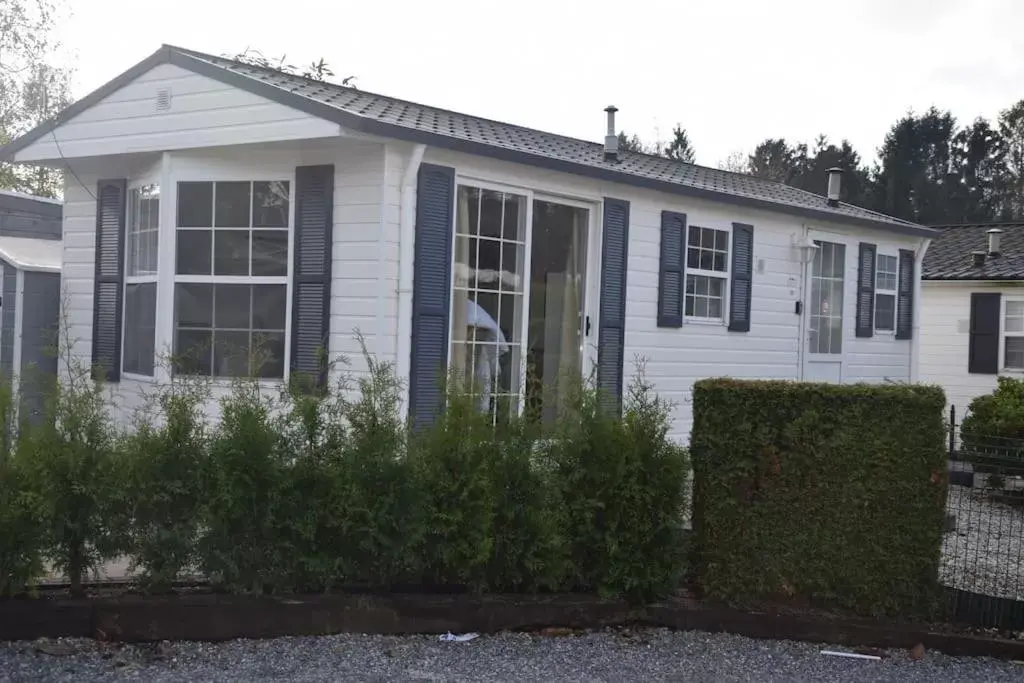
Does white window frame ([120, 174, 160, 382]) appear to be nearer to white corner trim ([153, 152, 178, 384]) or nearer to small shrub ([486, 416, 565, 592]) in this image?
white corner trim ([153, 152, 178, 384])

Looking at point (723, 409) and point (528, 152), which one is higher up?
point (528, 152)

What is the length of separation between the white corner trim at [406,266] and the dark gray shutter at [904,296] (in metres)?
7.16

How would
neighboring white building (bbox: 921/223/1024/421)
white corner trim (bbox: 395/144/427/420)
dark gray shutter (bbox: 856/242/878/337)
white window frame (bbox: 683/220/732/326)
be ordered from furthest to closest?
neighboring white building (bbox: 921/223/1024/421) < dark gray shutter (bbox: 856/242/878/337) < white window frame (bbox: 683/220/732/326) < white corner trim (bbox: 395/144/427/420)

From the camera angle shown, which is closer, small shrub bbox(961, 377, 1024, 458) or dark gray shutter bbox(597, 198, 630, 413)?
dark gray shutter bbox(597, 198, 630, 413)

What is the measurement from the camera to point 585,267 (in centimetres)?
851

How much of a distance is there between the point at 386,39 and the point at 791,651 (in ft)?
59.9

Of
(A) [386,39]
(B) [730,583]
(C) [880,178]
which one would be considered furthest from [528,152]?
(C) [880,178]

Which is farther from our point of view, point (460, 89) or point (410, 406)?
point (460, 89)

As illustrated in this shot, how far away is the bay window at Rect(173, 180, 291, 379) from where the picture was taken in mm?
7336

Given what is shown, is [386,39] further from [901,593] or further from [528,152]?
[901,593]

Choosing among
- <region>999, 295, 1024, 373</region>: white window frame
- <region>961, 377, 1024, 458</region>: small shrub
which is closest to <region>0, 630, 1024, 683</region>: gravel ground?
<region>961, 377, 1024, 458</region>: small shrub

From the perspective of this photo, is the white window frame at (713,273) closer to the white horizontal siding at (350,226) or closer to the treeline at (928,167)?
the white horizontal siding at (350,226)

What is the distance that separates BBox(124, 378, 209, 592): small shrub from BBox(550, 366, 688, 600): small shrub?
1.63 metres

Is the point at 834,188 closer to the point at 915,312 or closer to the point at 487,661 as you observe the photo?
the point at 915,312
